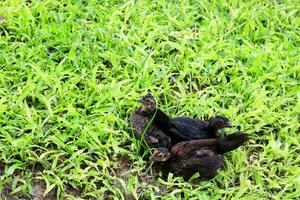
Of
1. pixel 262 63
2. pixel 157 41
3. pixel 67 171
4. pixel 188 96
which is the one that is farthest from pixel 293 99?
pixel 67 171

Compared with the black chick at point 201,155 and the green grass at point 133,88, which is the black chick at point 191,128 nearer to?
the black chick at point 201,155

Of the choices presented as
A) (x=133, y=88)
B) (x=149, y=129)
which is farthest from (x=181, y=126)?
(x=133, y=88)

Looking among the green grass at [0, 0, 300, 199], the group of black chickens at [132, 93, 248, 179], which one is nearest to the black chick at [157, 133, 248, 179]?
the group of black chickens at [132, 93, 248, 179]

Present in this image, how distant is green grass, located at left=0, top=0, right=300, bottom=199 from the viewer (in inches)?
162

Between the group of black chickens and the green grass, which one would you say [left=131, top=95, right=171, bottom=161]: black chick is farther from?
the green grass

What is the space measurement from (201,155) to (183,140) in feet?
0.74

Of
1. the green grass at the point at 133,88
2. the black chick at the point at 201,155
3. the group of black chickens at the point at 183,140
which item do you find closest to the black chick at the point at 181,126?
the group of black chickens at the point at 183,140

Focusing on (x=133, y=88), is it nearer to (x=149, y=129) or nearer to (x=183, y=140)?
(x=149, y=129)

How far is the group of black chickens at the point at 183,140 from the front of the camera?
13.4 feet

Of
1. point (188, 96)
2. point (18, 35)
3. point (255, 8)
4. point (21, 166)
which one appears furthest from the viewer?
point (255, 8)

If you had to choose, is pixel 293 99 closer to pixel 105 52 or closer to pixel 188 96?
pixel 188 96

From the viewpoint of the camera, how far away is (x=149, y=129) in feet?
13.9

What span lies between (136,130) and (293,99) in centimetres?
150

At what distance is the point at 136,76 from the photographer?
4.85 metres
